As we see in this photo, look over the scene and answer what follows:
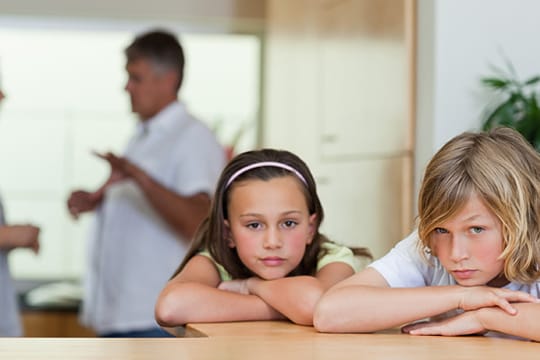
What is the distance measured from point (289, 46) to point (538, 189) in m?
3.42

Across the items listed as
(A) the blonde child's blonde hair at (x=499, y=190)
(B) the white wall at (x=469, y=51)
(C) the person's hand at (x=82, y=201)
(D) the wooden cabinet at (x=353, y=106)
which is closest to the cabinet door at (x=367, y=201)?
(D) the wooden cabinet at (x=353, y=106)

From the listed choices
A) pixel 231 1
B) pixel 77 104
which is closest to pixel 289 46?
pixel 231 1

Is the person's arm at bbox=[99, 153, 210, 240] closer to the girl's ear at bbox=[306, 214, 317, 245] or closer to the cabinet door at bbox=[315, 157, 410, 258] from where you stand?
the cabinet door at bbox=[315, 157, 410, 258]

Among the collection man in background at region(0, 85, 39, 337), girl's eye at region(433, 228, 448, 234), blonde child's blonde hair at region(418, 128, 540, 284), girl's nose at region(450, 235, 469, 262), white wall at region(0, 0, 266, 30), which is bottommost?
man in background at region(0, 85, 39, 337)

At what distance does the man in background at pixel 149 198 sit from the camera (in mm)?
3711

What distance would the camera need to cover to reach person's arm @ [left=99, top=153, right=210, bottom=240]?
3.63 meters

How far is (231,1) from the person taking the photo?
5.73m

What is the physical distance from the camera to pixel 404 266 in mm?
2262

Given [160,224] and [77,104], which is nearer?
[160,224]

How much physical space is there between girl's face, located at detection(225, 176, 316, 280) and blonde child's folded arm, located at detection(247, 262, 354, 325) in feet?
0.17

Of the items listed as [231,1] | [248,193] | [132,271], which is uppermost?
Result: [231,1]

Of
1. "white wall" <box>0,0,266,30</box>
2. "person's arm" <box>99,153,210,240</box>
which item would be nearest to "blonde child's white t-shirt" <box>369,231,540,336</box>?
"person's arm" <box>99,153,210,240</box>

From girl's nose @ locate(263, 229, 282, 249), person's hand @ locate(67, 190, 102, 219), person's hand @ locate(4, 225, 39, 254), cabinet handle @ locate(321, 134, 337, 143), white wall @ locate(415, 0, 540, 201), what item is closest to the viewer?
girl's nose @ locate(263, 229, 282, 249)

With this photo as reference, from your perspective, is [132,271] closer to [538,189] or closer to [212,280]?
[212,280]
